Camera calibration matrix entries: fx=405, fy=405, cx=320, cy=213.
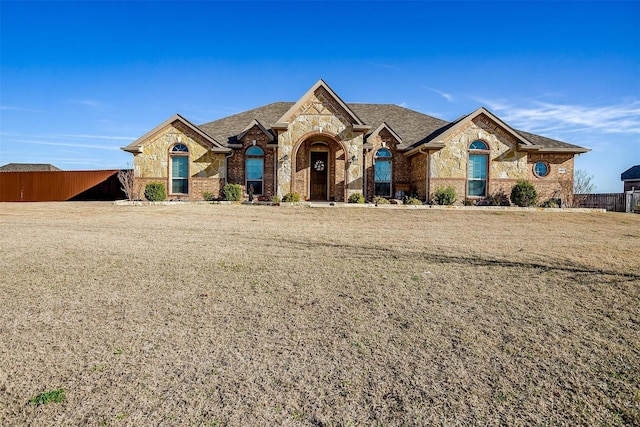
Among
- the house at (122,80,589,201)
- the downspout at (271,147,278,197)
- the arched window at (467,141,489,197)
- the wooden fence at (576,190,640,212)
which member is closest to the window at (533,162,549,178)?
the house at (122,80,589,201)

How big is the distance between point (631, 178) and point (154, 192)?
42.9m

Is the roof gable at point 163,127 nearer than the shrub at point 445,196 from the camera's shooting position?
No

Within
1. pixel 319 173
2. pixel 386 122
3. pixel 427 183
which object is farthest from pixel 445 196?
pixel 386 122

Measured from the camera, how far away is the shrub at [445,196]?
1981cm

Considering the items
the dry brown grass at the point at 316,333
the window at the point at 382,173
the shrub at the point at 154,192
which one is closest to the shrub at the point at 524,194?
the window at the point at 382,173

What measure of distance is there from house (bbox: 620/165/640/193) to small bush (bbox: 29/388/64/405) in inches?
1854

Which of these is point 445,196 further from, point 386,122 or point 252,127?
point 252,127

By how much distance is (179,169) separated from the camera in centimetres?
2178

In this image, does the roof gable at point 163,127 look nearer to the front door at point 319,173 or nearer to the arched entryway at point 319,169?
the arched entryway at point 319,169

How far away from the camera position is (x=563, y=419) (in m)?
3.15

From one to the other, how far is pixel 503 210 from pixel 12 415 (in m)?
18.5

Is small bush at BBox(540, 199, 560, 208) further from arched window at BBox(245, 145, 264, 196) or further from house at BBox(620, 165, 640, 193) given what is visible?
house at BBox(620, 165, 640, 193)

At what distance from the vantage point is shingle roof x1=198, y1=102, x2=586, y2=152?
22.4m

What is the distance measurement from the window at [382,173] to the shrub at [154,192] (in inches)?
444
